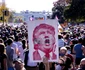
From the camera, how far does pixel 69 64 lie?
8859mm

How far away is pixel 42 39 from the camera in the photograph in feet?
23.8

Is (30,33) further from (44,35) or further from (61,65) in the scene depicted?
(61,65)

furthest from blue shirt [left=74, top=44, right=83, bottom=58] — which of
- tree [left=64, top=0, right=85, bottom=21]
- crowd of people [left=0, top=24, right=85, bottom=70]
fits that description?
tree [left=64, top=0, right=85, bottom=21]

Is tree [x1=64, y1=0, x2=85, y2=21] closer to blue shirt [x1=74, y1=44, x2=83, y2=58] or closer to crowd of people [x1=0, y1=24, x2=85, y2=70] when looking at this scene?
crowd of people [x1=0, y1=24, x2=85, y2=70]

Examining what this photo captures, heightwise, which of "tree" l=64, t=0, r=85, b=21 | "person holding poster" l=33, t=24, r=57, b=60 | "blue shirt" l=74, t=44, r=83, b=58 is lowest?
"tree" l=64, t=0, r=85, b=21

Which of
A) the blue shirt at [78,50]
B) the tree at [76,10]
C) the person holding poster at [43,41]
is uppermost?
the person holding poster at [43,41]

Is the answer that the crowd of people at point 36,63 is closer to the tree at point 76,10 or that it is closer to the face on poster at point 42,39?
the face on poster at point 42,39

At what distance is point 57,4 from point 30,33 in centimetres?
9842

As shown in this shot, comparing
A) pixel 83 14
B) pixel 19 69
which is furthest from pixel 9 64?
pixel 83 14

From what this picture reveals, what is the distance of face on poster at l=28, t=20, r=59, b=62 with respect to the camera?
7.23 metres

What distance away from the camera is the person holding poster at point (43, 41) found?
7.23 m

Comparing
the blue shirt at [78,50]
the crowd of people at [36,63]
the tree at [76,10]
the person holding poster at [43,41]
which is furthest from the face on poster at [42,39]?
the tree at [76,10]

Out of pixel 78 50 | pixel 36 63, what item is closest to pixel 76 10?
pixel 78 50

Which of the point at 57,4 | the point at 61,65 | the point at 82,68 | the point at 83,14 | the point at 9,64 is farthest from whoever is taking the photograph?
the point at 57,4
